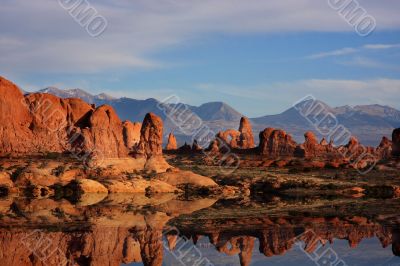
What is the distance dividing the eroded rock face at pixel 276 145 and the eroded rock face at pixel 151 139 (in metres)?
48.9

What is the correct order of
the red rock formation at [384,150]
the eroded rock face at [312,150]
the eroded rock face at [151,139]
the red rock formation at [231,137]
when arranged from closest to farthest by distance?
1. the eroded rock face at [151,139]
2. the eroded rock face at [312,150]
3. the red rock formation at [384,150]
4. the red rock formation at [231,137]

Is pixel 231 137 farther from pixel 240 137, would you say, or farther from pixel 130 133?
pixel 130 133

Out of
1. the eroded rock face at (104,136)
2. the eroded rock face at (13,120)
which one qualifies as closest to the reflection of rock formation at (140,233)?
the eroded rock face at (13,120)

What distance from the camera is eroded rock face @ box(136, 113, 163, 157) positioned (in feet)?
281

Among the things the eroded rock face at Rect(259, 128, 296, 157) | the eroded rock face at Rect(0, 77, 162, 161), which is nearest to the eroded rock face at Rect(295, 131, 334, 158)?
the eroded rock face at Rect(259, 128, 296, 157)

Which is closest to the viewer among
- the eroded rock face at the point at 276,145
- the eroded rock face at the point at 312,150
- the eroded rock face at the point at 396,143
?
the eroded rock face at the point at 396,143

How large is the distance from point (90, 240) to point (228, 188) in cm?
4524

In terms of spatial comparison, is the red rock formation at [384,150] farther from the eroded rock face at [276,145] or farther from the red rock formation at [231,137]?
the red rock formation at [231,137]

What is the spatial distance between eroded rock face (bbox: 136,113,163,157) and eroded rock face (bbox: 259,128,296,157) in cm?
4893

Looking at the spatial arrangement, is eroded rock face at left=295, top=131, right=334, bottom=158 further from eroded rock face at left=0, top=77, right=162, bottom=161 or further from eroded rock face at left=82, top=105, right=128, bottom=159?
eroded rock face at left=82, top=105, right=128, bottom=159

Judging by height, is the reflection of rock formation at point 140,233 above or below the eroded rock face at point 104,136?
below

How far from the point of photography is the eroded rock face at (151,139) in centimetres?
8556

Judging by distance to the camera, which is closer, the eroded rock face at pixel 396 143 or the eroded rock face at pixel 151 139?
the eroded rock face at pixel 151 139

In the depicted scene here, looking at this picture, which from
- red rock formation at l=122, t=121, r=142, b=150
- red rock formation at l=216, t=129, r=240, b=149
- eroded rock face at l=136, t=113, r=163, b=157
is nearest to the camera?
eroded rock face at l=136, t=113, r=163, b=157
